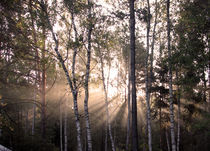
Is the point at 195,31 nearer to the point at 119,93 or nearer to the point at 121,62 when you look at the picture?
the point at 121,62

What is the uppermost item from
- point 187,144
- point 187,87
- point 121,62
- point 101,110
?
point 121,62

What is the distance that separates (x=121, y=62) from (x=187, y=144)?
11.6 metres

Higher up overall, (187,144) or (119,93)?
(119,93)

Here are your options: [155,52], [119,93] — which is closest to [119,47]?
[155,52]

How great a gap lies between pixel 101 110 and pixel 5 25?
20.1m

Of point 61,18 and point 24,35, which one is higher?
point 61,18

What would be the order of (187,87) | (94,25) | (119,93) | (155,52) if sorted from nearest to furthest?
(187,87) → (94,25) → (155,52) → (119,93)

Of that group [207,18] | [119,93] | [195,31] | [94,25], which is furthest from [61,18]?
[119,93]

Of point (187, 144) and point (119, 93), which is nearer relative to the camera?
point (187, 144)

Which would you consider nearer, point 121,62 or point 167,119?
point 167,119

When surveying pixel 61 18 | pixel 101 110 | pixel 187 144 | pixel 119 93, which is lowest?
pixel 187 144

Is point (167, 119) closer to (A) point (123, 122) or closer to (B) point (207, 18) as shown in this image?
(B) point (207, 18)

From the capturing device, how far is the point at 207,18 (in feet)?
30.8

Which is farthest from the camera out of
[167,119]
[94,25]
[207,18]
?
[167,119]
